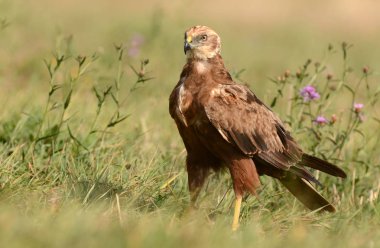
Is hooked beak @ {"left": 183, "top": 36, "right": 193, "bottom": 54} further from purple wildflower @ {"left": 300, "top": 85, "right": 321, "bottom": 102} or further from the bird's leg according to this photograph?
purple wildflower @ {"left": 300, "top": 85, "right": 321, "bottom": 102}

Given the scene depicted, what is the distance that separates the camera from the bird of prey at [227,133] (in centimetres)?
548

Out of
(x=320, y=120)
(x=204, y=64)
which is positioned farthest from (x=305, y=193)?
(x=204, y=64)

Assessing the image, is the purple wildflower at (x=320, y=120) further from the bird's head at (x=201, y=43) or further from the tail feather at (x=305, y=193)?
the bird's head at (x=201, y=43)

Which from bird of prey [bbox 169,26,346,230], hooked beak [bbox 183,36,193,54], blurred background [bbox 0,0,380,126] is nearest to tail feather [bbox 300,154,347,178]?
bird of prey [bbox 169,26,346,230]

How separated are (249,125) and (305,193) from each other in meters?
0.74

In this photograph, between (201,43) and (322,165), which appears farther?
(322,165)

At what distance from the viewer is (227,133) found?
18.0 ft

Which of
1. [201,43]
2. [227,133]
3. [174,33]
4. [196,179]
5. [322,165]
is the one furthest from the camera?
[174,33]

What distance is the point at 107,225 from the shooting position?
13.4 ft

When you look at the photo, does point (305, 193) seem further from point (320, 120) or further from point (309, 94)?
point (309, 94)

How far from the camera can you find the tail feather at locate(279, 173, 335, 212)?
593 cm

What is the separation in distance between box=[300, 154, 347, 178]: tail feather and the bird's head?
102cm

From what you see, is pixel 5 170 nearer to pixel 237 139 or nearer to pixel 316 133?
pixel 237 139

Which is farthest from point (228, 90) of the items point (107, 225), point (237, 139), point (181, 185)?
point (107, 225)
